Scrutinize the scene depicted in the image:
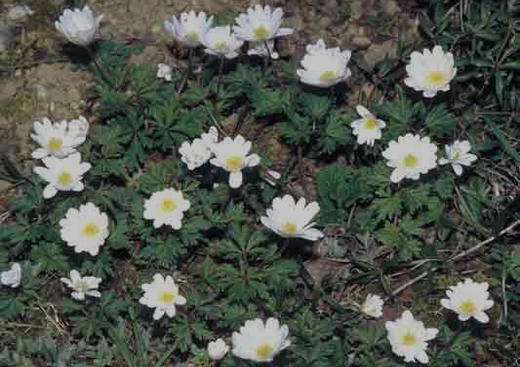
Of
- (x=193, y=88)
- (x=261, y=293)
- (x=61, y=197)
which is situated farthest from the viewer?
(x=193, y=88)

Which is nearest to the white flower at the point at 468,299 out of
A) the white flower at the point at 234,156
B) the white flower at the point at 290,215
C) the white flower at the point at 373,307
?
the white flower at the point at 373,307

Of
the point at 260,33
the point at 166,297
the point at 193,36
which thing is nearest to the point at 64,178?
the point at 166,297

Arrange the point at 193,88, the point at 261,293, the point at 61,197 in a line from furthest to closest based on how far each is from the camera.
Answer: the point at 193,88
the point at 61,197
the point at 261,293

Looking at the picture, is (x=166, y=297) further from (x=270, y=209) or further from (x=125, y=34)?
(x=125, y=34)

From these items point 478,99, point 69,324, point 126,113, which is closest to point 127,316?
Result: point 69,324

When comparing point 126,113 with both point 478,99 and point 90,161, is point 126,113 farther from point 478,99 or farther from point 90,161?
point 478,99

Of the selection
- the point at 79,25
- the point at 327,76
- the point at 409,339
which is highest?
the point at 79,25

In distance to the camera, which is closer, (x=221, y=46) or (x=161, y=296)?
(x=161, y=296)

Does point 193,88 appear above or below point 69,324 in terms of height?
above
